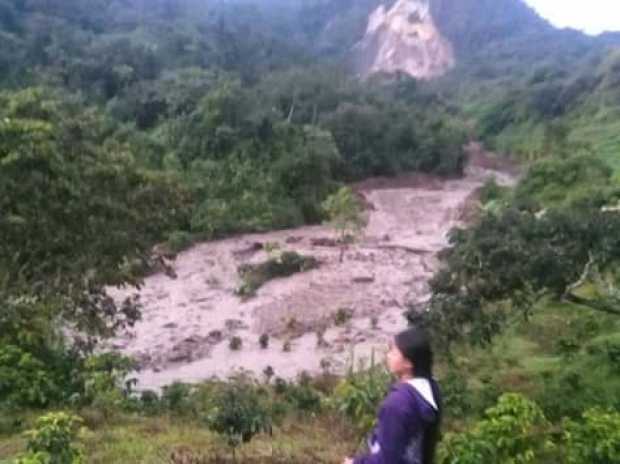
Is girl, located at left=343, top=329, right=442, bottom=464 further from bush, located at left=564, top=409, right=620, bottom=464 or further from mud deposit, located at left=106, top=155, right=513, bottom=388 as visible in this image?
mud deposit, located at left=106, top=155, right=513, bottom=388

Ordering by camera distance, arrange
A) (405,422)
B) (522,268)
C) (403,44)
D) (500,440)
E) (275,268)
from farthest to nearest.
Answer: (403,44), (275,268), (522,268), (500,440), (405,422)

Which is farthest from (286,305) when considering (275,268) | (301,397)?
(301,397)

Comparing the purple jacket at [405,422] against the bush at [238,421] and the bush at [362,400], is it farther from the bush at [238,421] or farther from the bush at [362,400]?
the bush at [362,400]

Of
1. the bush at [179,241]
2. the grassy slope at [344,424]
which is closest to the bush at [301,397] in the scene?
the grassy slope at [344,424]

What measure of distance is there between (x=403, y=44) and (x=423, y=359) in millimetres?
85502

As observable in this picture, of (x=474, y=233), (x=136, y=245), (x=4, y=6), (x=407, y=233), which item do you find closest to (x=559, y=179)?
(x=407, y=233)

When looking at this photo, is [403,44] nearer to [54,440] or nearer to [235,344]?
[235,344]

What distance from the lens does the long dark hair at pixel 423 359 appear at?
3.69 meters

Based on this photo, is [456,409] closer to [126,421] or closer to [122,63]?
[126,421]

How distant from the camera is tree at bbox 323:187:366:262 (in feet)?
86.1

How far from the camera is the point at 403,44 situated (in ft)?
284

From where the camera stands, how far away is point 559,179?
2870 centimetres

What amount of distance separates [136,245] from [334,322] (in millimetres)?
9147

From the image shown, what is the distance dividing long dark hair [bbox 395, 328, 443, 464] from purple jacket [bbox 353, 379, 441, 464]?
2 cm
